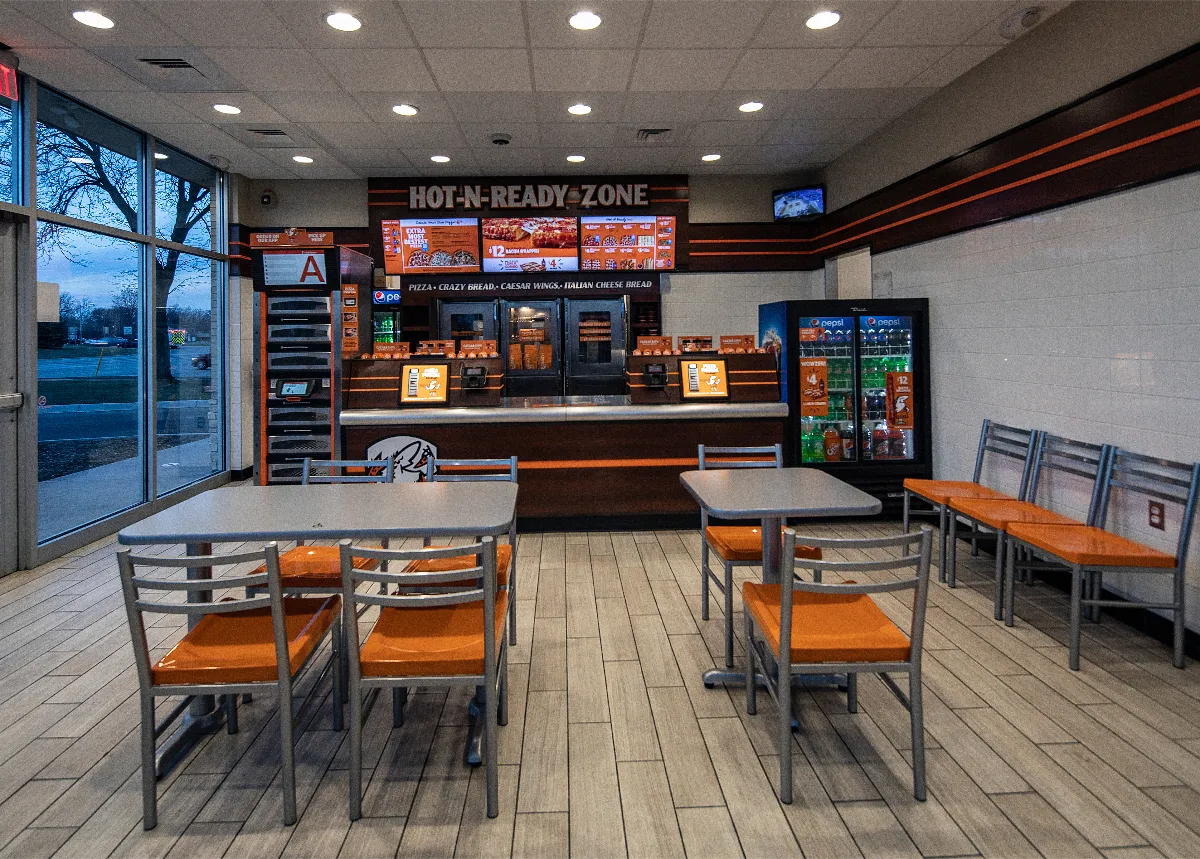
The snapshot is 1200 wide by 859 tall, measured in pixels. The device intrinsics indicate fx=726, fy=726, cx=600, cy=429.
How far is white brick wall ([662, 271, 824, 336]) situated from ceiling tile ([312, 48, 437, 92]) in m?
3.95

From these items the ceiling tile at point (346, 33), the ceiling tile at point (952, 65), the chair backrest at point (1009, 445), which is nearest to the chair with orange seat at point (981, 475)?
the chair backrest at point (1009, 445)

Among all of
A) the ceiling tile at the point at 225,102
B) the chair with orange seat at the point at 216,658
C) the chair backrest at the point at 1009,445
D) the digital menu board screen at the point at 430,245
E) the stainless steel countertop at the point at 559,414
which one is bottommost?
the chair with orange seat at the point at 216,658

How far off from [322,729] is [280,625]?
90cm

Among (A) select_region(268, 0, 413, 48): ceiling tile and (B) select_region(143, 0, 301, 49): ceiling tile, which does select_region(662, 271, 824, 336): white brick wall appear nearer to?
(A) select_region(268, 0, 413, 48): ceiling tile

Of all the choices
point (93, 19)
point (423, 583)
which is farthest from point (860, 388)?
point (93, 19)

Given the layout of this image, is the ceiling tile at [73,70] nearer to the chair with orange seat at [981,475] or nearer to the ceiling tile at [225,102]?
the ceiling tile at [225,102]

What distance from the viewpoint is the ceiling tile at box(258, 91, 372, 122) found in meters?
5.59

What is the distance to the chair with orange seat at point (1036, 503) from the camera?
396cm

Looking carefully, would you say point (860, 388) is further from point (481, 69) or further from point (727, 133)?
point (481, 69)

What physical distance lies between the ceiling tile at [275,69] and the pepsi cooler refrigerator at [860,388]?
158 inches

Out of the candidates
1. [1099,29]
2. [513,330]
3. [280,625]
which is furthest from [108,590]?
[1099,29]

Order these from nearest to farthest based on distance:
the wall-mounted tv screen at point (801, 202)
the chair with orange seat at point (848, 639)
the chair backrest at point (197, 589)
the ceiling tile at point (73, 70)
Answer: the chair backrest at point (197, 589)
the chair with orange seat at point (848, 639)
the ceiling tile at point (73, 70)
the wall-mounted tv screen at point (801, 202)

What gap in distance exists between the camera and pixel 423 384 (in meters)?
5.81

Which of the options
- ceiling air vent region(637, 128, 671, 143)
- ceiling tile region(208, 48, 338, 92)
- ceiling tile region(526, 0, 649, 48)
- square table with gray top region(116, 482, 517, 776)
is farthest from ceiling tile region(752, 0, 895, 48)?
square table with gray top region(116, 482, 517, 776)
